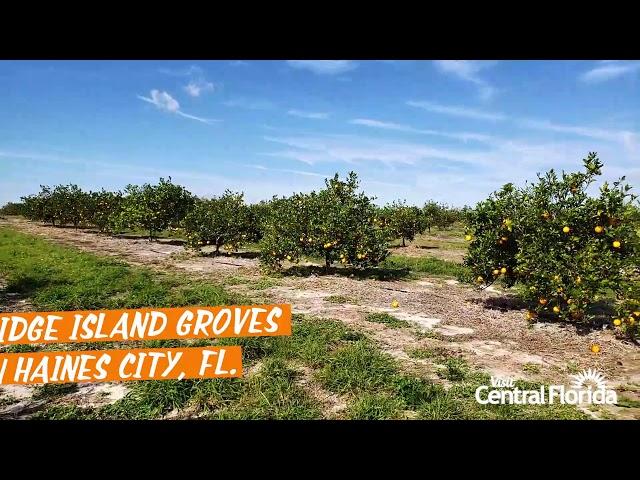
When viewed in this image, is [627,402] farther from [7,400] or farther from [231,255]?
[231,255]

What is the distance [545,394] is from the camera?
5508 millimetres

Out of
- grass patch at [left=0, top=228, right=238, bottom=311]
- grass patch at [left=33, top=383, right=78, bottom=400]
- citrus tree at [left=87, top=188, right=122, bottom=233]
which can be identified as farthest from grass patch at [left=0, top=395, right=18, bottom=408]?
citrus tree at [left=87, top=188, right=122, bottom=233]

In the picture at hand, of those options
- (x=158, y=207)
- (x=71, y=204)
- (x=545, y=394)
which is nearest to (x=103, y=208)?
(x=71, y=204)

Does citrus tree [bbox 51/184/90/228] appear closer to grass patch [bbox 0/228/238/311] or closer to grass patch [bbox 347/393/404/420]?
grass patch [bbox 0/228/238/311]

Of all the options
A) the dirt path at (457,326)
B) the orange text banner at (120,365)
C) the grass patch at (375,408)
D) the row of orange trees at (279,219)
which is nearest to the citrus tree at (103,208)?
the row of orange trees at (279,219)

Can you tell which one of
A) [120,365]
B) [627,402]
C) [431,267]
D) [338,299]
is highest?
[431,267]

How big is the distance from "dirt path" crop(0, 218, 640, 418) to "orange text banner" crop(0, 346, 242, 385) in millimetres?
2829

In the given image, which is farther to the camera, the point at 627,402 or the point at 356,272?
the point at 356,272

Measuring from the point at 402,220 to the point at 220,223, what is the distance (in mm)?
13112

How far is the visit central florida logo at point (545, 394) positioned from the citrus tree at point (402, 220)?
71.2 ft

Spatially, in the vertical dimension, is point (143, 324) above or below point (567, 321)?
below

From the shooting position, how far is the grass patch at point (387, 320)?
862cm
